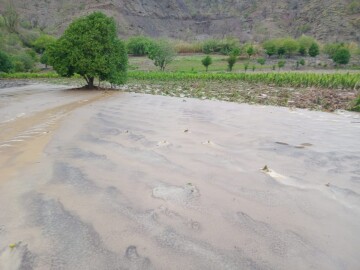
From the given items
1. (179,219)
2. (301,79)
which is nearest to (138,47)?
(301,79)

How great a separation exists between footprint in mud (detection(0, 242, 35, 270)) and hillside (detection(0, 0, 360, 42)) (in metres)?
110

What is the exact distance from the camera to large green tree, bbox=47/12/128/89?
69.8 feet

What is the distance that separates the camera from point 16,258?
2.58 meters

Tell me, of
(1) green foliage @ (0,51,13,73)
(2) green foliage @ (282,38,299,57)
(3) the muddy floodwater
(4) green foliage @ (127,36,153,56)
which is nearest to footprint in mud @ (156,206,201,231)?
(3) the muddy floodwater

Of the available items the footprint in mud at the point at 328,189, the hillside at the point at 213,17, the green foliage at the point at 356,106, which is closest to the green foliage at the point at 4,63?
the green foliage at the point at 356,106

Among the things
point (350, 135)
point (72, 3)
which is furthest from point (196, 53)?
point (350, 135)

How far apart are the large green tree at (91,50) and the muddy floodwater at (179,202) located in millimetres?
15492

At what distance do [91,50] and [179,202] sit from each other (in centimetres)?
1990

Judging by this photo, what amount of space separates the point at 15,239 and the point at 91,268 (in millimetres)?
844

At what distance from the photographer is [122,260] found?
256 cm

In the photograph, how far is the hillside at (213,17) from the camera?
10112 cm

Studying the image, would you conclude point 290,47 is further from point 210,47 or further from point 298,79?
point 298,79

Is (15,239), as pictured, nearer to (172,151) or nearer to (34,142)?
(172,151)

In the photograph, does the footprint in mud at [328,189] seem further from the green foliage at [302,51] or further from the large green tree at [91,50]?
the green foliage at [302,51]
